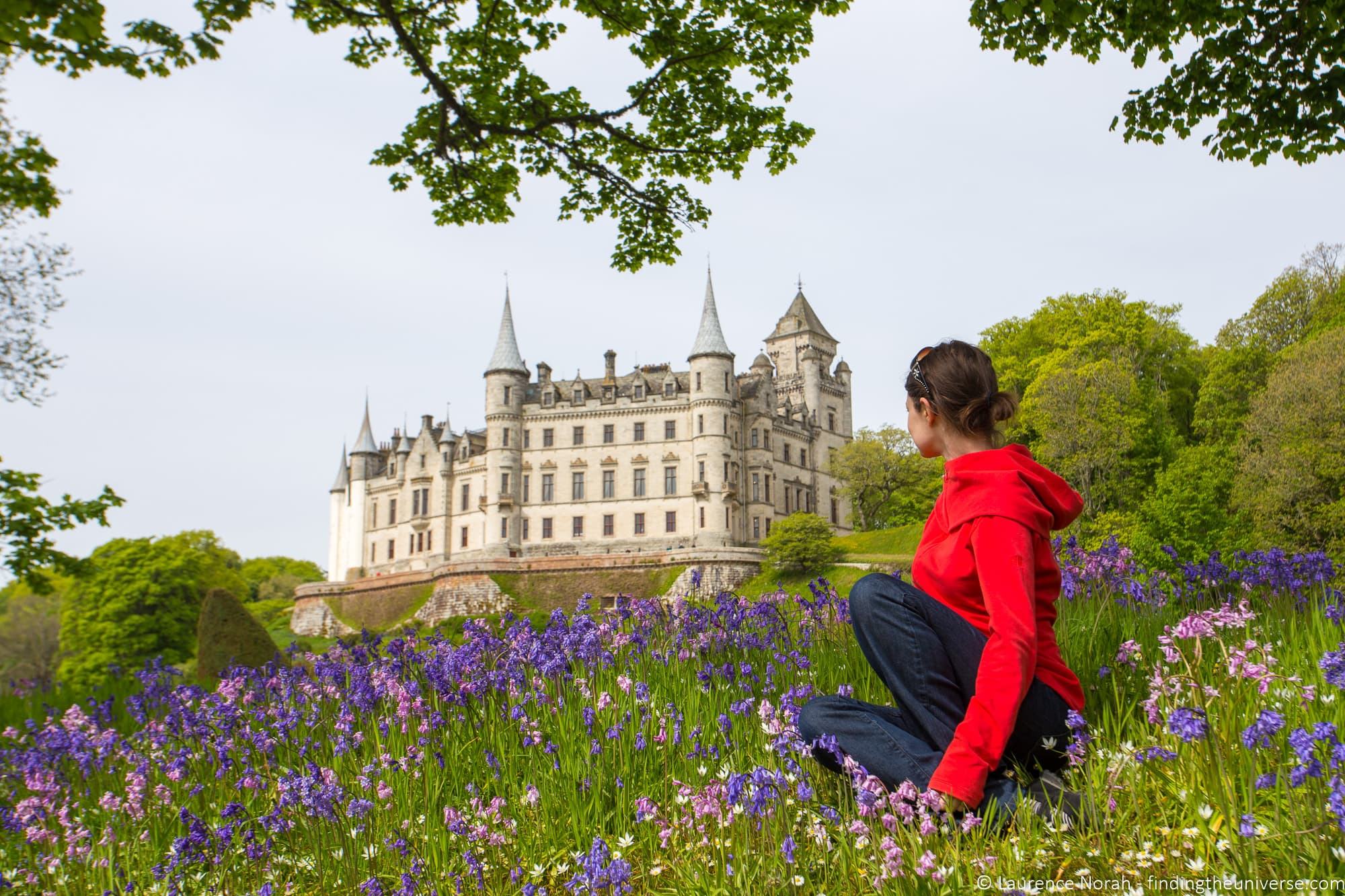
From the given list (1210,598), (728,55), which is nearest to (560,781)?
(1210,598)

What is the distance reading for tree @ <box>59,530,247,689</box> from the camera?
3516 cm

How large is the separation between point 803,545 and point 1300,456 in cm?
2111

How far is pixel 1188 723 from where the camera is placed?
240cm

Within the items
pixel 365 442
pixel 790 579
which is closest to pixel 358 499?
pixel 365 442

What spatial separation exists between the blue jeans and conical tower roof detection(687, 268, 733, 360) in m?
49.9

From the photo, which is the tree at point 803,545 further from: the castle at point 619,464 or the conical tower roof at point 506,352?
the conical tower roof at point 506,352

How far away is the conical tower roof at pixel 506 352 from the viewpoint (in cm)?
5581

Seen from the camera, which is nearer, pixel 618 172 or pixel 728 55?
pixel 728 55

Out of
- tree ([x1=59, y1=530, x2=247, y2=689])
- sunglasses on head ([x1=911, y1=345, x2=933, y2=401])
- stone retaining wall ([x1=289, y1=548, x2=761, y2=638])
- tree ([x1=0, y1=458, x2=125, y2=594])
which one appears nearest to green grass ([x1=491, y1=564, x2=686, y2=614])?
Answer: stone retaining wall ([x1=289, y1=548, x2=761, y2=638])

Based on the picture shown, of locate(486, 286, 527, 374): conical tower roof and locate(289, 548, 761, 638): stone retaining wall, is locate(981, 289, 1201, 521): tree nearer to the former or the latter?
locate(289, 548, 761, 638): stone retaining wall

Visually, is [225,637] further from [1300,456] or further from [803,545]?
[803,545]

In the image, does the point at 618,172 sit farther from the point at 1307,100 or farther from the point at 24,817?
the point at 24,817

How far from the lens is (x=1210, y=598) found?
6.21 meters

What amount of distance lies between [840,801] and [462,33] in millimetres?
8904
